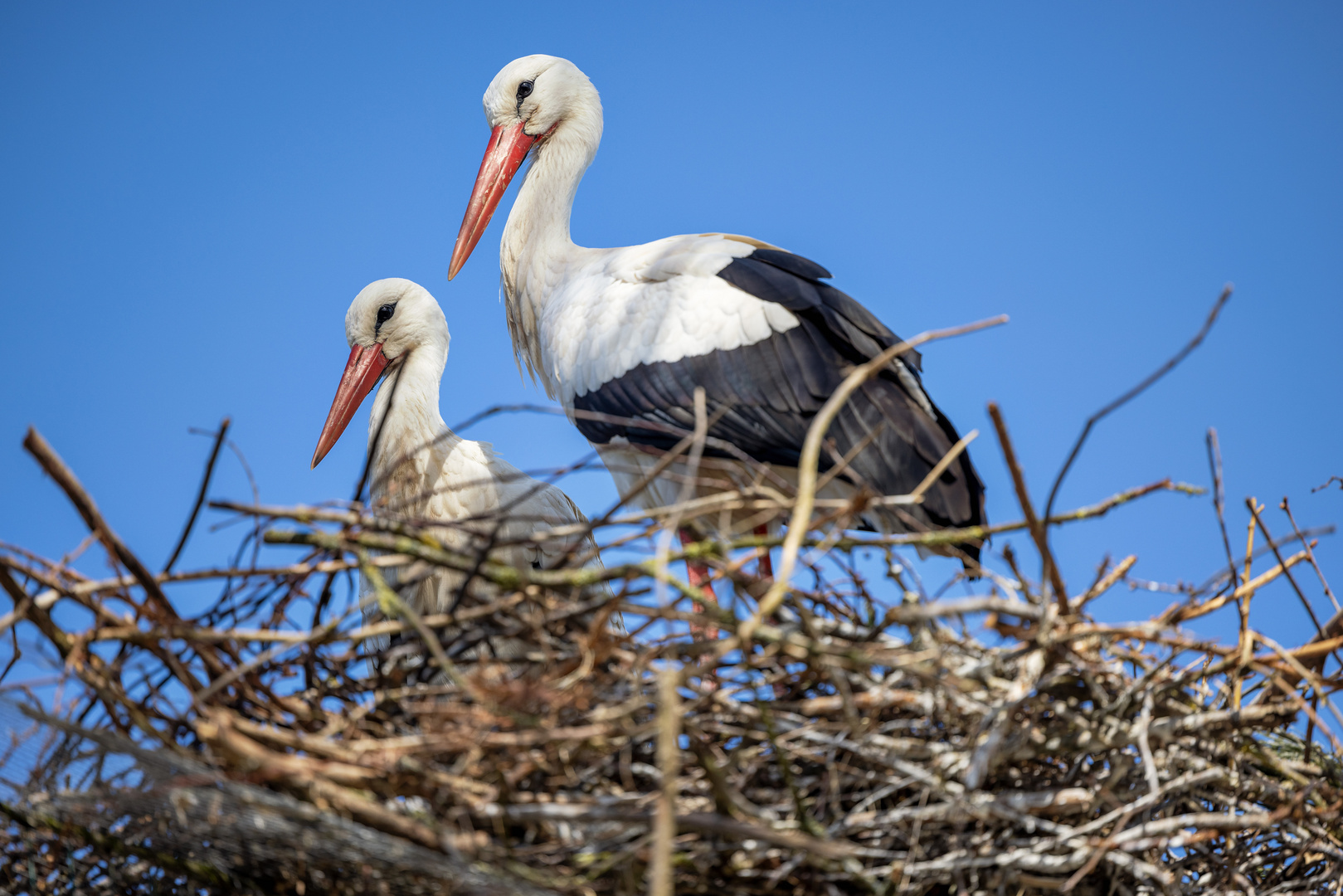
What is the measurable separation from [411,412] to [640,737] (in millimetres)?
1511

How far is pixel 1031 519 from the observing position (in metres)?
1.47

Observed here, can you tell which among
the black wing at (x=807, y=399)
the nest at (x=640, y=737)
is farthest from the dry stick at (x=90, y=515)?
the black wing at (x=807, y=399)

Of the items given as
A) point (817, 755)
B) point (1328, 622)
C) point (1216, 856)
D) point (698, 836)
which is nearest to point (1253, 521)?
point (1328, 622)

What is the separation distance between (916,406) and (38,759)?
5.18 ft

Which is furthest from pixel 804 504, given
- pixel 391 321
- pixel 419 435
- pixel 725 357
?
pixel 391 321

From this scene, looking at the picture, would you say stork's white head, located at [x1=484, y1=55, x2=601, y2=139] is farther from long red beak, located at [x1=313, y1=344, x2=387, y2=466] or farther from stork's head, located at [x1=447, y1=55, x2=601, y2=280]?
long red beak, located at [x1=313, y1=344, x2=387, y2=466]

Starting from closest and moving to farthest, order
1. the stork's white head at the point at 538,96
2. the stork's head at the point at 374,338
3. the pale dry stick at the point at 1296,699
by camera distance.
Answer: the pale dry stick at the point at 1296,699, the stork's head at the point at 374,338, the stork's white head at the point at 538,96

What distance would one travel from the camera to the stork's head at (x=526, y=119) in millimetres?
3096

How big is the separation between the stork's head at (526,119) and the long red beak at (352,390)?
418 mm

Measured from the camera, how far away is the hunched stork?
221cm

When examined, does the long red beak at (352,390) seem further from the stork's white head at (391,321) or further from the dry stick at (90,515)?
the dry stick at (90,515)

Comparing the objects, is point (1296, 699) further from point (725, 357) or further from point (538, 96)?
point (538, 96)

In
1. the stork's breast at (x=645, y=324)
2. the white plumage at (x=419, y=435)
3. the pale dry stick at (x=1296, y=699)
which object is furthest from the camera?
the white plumage at (x=419, y=435)

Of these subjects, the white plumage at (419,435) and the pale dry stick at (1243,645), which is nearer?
the pale dry stick at (1243,645)
